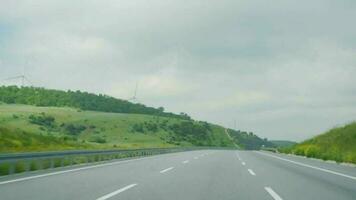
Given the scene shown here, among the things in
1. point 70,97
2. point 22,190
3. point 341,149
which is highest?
point 70,97

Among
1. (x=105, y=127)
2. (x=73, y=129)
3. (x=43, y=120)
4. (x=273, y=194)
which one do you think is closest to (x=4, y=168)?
(x=273, y=194)

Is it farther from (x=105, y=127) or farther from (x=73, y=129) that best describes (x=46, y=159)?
(x=105, y=127)

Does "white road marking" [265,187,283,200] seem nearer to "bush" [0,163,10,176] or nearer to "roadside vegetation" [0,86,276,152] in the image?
"bush" [0,163,10,176]

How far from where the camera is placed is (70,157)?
25766 mm

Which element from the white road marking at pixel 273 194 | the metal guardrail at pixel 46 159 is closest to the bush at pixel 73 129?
the metal guardrail at pixel 46 159

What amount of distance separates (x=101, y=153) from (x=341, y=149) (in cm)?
2817

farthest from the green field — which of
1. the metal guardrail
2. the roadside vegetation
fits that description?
the metal guardrail

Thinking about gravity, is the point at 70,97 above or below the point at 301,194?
above

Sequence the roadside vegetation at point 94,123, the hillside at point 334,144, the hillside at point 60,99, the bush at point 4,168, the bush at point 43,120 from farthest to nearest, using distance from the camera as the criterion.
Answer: the hillside at point 60,99 → the bush at point 43,120 → the roadside vegetation at point 94,123 → the hillside at point 334,144 → the bush at point 4,168

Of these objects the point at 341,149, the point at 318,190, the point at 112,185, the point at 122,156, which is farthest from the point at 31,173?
the point at 341,149

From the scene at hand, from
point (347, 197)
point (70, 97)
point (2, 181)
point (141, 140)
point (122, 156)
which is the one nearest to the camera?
point (347, 197)

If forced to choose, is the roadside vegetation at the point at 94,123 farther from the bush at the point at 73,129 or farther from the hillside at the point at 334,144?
the hillside at the point at 334,144

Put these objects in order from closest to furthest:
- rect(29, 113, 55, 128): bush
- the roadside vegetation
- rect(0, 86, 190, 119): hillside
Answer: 1. the roadside vegetation
2. rect(29, 113, 55, 128): bush
3. rect(0, 86, 190, 119): hillside

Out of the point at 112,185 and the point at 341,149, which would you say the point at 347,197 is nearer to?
the point at 112,185
